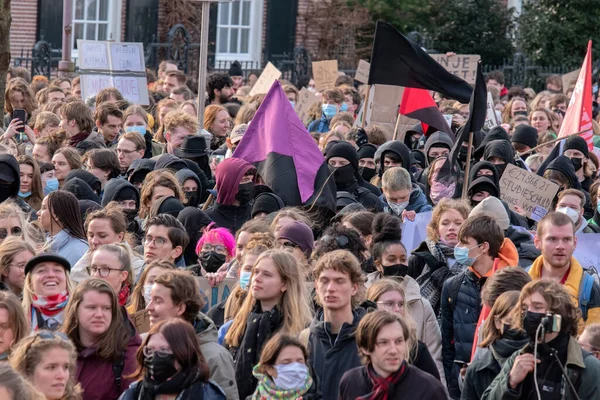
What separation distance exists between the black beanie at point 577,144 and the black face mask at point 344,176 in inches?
98.3

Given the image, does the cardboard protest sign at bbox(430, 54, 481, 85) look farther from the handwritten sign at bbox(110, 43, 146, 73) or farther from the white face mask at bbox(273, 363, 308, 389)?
the white face mask at bbox(273, 363, 308, 389)

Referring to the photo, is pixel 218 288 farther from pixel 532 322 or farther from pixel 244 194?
pixel 532 322

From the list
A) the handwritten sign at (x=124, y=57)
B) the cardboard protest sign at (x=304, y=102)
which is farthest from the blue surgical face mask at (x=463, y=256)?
the handwritten sign at (x=124, y=57)

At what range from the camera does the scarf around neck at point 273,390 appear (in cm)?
616

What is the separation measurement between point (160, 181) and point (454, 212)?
2.28m

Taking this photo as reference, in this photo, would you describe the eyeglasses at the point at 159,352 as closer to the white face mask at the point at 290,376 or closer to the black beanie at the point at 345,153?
the white face mask at the point at 290,376

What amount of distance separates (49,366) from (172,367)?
0.53 metres

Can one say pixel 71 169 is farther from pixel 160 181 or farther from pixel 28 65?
pixel 28 65

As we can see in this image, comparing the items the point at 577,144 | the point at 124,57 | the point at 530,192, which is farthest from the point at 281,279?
the point at 124,57

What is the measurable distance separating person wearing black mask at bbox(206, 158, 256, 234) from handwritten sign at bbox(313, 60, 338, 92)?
9925 millimetres

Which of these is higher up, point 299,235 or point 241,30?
point 241,30

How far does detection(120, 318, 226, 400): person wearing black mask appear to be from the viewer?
6.09 m

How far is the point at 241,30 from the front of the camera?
31281 millimetres

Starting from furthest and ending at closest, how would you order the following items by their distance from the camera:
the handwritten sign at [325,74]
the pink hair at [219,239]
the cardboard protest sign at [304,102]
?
1. the handwritten sign at [325,74]
2. the cardboard protest sign at [304,102]
3. the pink hair at [219,239]
